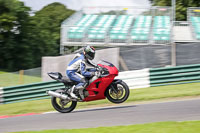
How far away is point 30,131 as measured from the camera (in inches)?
263

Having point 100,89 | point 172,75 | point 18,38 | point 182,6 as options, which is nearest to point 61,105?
point 100,89

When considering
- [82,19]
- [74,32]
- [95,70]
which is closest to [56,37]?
[82,19]

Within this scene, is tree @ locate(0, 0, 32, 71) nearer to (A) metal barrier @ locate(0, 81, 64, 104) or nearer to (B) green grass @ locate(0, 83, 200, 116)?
(A) metal barrier @ locate(0, 81, 64, 104)

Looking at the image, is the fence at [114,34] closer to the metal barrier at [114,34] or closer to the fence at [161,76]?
the metal barrier at [114,34]

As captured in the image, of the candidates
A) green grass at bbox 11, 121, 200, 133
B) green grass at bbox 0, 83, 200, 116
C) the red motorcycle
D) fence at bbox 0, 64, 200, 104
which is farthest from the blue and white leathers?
fence at bbox 0, 64, 200, 104

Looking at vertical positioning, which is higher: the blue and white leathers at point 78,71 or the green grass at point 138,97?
the blue and white leathers at point 78,71

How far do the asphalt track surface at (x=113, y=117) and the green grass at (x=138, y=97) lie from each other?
5.08ft

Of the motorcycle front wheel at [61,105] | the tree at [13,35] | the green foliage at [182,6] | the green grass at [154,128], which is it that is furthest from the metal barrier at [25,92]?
the green foliage at [182,6]

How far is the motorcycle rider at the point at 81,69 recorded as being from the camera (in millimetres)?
8438

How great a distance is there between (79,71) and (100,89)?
2.59 ft

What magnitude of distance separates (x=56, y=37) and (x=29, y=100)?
31.0m

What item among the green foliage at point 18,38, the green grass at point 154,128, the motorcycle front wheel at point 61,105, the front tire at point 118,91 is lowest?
the green foliage at point 18,38

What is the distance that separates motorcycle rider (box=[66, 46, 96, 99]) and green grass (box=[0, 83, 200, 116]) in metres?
1.76

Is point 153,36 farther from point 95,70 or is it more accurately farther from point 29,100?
point 95,70
